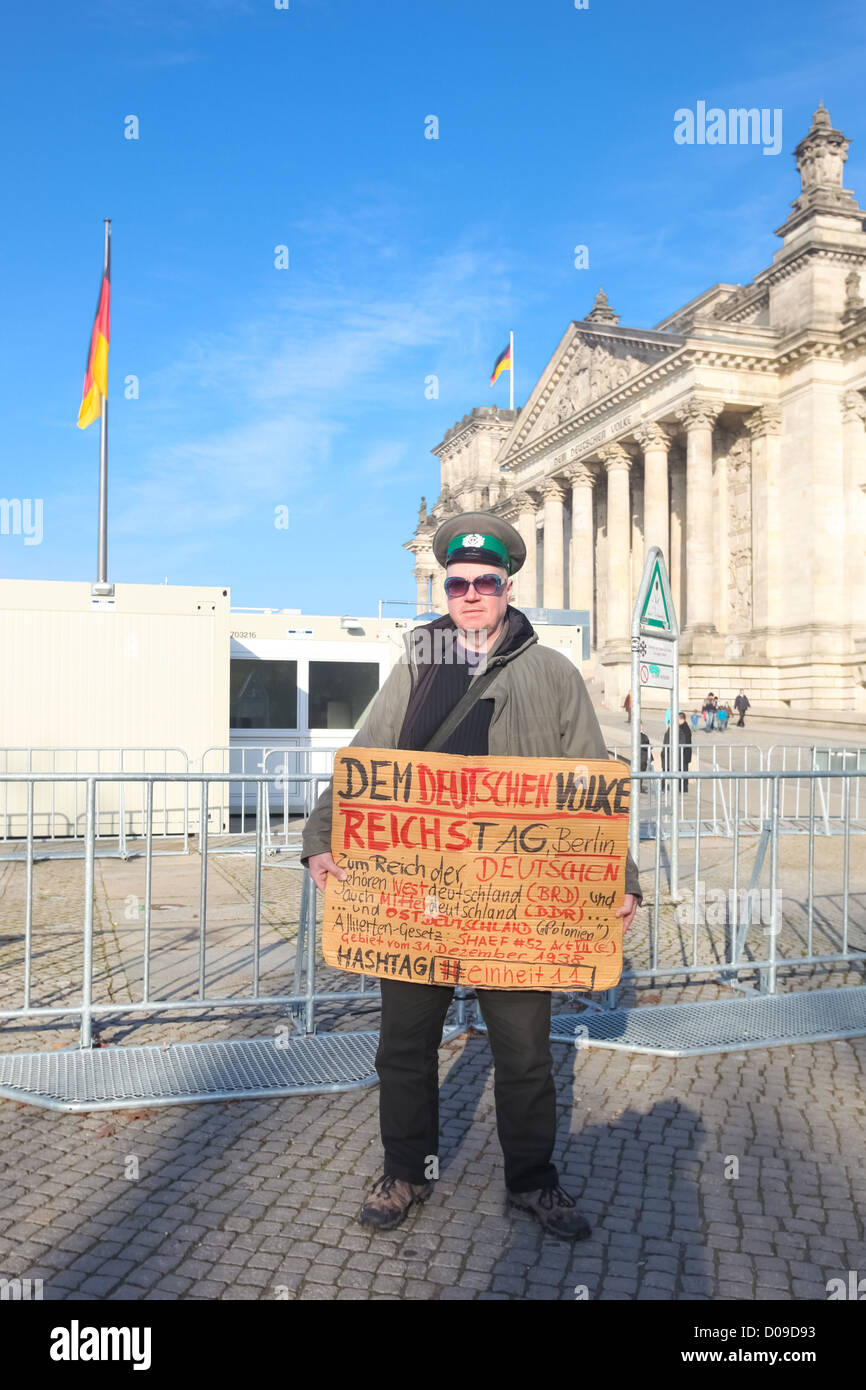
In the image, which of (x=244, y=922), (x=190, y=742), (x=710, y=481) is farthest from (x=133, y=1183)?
(x=710, y=481)

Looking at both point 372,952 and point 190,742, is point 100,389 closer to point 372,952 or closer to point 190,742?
point 190,742

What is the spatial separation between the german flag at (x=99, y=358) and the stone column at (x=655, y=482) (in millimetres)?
27381

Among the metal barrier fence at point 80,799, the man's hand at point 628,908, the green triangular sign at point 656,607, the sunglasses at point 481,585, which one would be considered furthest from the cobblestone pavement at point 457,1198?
the metal barrier fence at point 80,799

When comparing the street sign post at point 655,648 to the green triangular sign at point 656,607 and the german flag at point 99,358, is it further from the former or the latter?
the german flag at point 99,358

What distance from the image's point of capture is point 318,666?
16047 millimetres

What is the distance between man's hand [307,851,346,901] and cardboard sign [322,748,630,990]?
64 millimetres

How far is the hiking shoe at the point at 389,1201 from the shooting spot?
3342 millimetres

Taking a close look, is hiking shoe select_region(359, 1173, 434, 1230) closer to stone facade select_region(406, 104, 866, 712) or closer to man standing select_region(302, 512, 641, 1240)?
man standing select_region(302, 512, 641, 1240)

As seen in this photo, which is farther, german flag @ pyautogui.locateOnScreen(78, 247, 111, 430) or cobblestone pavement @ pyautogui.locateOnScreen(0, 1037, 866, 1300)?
german flag @ pyautogui.locateOnScreen(78, 247, 111, 430)

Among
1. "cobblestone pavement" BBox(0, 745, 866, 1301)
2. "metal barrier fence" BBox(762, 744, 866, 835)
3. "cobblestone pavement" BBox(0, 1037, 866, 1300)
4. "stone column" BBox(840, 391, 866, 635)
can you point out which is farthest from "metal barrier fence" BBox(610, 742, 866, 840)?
"stone column" BBox(840, 391, 866, 635)

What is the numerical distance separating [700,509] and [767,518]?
2.64 meters

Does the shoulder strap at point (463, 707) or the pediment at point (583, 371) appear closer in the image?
the shoulder strap at point (463, 707)

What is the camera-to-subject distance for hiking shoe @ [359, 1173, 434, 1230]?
3342mm

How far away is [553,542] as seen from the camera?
54562 millimetres
